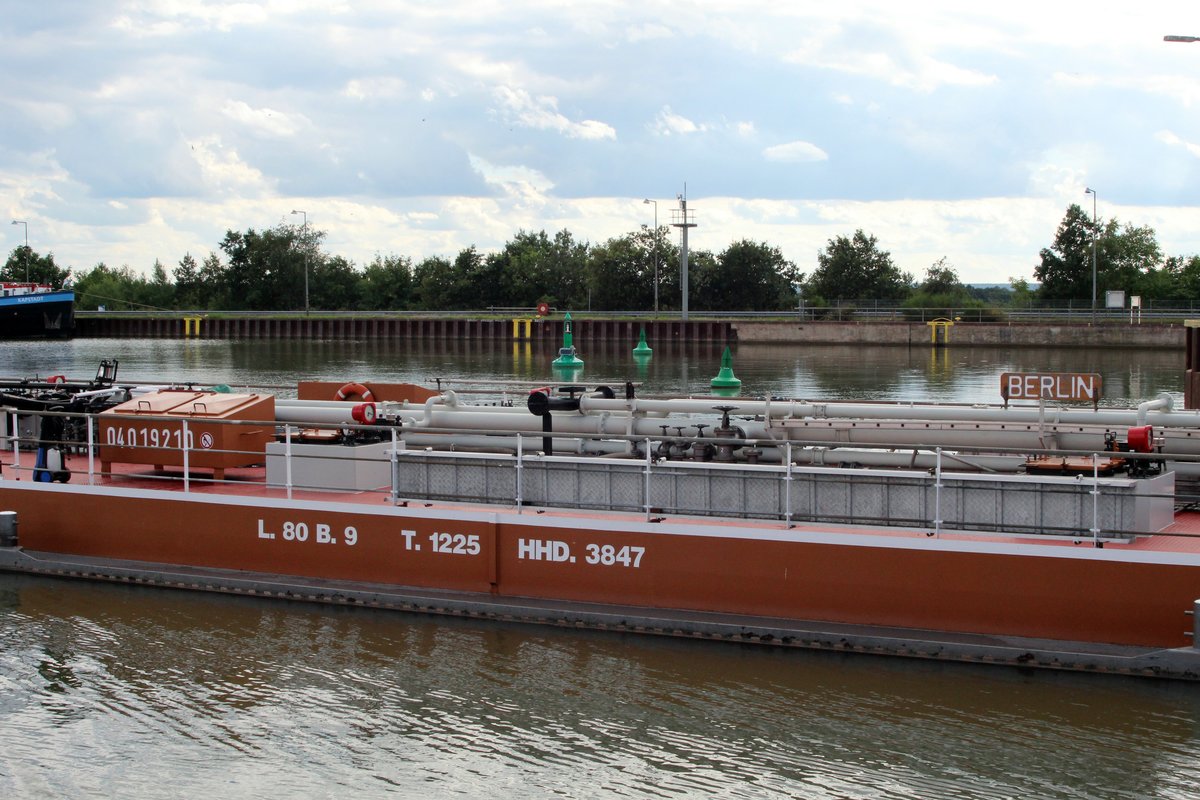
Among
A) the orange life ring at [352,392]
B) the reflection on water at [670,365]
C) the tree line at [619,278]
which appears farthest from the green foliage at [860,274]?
the orange life ring at [352,392]

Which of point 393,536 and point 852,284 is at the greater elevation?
point 852,284

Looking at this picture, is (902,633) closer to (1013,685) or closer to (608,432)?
(1013,685)

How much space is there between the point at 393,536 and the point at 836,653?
5.33 metres

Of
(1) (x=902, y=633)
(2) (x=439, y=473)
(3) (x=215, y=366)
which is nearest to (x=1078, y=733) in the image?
(1) (x=902, y=633)

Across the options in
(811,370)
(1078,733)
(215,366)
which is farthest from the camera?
(215,366)

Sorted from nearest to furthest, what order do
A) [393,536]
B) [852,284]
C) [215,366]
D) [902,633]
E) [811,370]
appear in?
[902,633]
[393,536]
[811,370]
[215,366]
[852,284]

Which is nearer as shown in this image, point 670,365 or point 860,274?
point 670,365

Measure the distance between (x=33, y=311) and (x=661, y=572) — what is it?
273 ft

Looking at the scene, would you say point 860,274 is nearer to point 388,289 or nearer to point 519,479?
point 388,289

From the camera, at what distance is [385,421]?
16812mm

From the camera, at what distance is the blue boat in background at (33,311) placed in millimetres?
85062

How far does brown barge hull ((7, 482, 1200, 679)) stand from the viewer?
12031 millimetres

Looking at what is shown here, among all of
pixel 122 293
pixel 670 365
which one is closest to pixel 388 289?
pixel 122 293

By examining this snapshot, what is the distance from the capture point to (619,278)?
104 metres
